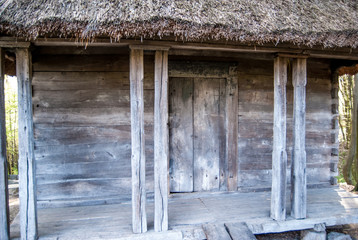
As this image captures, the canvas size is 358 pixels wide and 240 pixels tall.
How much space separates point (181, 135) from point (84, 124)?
1557 millimetres

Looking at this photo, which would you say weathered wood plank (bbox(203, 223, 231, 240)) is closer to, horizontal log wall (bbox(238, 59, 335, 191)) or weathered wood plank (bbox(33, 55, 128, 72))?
horizontal log wall (bbox(238, 59, 335, 191))

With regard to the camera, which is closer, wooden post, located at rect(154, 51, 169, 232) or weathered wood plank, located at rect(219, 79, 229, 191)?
wooden post, located at rect(154, 51, 169, 232)

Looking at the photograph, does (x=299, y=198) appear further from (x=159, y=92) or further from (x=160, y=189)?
(x=159, y=92)

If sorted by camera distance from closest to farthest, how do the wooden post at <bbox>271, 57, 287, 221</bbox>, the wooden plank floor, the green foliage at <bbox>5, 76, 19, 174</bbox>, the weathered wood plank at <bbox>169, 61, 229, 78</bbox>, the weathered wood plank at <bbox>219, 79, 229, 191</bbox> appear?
the wooden plank floor < the wooden post at <bbox>271, 57, 287, 221</bbox> < the weathered wood plank at <bbox>169, 61, 229, 78</bbox> < the weathered wood plank at <bbox>219, 79, 229, 191</bbox> < the green foliage at <bbox>5, 76, 19, 174</bbox>

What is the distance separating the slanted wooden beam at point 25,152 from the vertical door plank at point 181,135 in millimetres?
2067

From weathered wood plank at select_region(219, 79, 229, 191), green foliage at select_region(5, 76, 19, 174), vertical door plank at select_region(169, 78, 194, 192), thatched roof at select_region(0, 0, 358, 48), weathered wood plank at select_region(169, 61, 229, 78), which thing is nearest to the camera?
thatched roof at select_region(0, 0, 358, 48)

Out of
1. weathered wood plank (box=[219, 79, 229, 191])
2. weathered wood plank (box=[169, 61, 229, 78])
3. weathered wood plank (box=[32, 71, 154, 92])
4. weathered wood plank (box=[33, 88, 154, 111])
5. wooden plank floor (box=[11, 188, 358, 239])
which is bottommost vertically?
wooden plank floor (box=[11, 188, 358, 239])

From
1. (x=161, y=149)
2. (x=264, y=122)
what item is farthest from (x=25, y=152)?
(x=264, y=122)

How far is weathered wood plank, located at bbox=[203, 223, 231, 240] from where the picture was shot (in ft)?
9.91

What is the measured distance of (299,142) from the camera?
3469mm

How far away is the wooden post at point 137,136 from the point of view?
3.03 m

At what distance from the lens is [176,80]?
169 inches

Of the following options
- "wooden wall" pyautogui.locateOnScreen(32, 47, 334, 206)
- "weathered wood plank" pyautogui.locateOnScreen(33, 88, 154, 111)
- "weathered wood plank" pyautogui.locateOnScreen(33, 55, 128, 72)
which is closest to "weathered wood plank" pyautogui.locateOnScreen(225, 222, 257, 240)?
"wooden wall" pyautogui.locateOnScreen(32, 47, 334, 206)

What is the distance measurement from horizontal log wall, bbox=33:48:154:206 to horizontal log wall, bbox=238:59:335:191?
5.33ft
